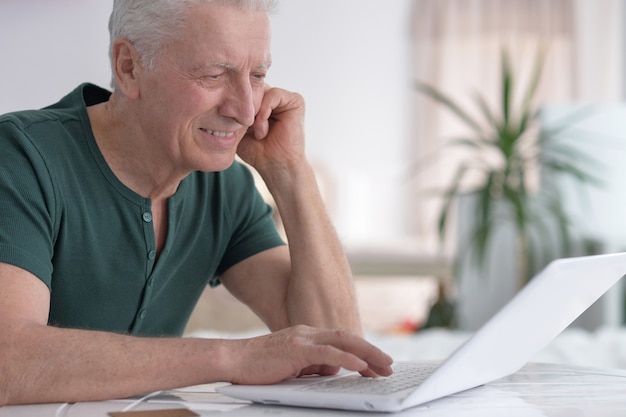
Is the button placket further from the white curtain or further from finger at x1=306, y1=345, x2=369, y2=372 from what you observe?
the white curtain

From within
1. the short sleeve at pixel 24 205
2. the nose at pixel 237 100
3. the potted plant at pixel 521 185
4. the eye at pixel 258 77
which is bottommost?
the potted plant at pixel 521 185

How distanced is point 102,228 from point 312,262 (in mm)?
355

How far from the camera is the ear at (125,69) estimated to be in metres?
1.39

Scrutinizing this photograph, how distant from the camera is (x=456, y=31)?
7520mm

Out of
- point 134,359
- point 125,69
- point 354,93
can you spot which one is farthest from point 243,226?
point 354,93

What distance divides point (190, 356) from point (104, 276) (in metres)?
0.39

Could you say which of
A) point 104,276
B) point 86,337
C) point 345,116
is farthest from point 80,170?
point 345,116

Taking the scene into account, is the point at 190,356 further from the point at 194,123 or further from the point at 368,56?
the point at 368,56

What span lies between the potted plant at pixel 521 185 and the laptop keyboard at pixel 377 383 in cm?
287

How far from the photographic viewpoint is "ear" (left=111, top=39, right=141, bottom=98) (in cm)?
139

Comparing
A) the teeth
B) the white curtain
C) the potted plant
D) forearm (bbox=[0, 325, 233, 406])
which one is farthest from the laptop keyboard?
the white curtain

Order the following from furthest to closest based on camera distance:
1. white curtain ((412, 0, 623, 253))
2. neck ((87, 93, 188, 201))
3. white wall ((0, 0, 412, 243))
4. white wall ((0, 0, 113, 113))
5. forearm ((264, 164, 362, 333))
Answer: white curtain ((412, 0, 623, 253)) → white wall ((0, 0, 412, 243)) → white wall ((0, 0, 113, 113)) → forearm ((264, 164, 362, 333)) → neck ((87, 93, 188, 201))

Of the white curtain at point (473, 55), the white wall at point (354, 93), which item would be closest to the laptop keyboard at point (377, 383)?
the white wall at point (354, 93)

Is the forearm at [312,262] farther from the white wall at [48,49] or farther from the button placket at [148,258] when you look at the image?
the white wall at [48,49]
